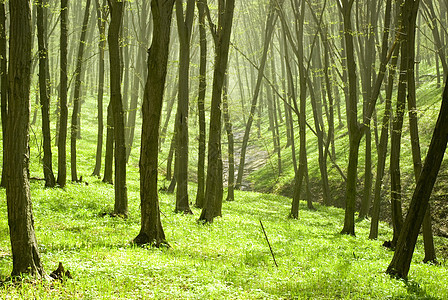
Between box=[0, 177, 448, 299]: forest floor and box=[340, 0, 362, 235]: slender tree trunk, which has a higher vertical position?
box=[340, 0, 362, 235]: slender tree trunk

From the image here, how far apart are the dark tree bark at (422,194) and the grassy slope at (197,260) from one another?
430 mm

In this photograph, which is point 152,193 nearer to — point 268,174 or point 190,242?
point 190,242

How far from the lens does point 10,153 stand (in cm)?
555

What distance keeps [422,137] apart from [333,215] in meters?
8.31

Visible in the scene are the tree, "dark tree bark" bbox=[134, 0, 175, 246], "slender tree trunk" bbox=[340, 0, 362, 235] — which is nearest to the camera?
the tree

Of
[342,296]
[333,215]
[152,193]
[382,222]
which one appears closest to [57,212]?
[152,193]

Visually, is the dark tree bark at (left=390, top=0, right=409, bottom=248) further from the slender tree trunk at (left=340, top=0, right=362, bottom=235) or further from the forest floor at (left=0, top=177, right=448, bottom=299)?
the slender tree trunk at (left=340, top=0, right=362, bottom=235)

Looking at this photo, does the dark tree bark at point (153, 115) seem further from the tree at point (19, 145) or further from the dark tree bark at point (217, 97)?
the dark tree bark at point (217, 97)

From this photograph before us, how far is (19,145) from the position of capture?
557 cm

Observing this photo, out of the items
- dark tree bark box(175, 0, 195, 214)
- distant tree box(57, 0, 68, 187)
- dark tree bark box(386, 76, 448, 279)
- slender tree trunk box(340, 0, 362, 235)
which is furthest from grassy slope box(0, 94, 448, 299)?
slender tree trunk box(340, 0, 362, 235)

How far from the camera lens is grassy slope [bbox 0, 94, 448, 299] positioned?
19.8ft

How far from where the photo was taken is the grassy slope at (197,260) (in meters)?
6.03

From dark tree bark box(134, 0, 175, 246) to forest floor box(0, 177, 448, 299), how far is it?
0.62 metres

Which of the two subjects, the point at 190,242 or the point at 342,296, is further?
the point at 190,242
